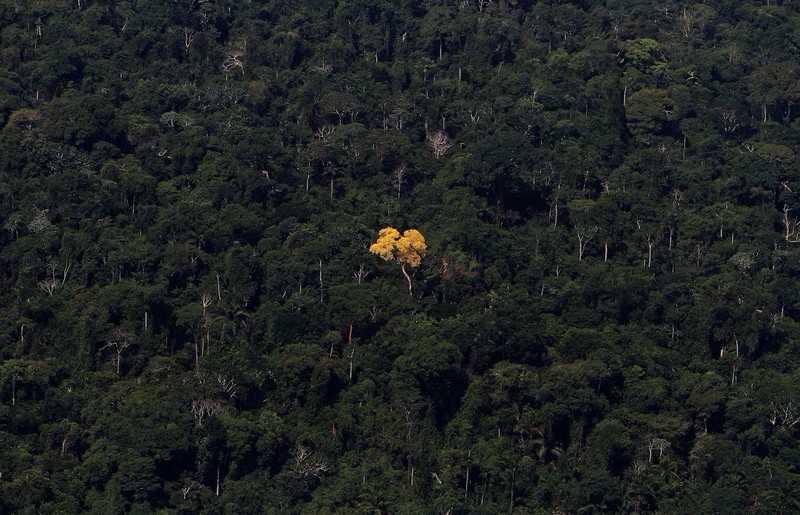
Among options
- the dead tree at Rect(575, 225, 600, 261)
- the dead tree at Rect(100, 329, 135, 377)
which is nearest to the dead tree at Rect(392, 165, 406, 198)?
the dead tree at Rect(575, 225, 600, 261)

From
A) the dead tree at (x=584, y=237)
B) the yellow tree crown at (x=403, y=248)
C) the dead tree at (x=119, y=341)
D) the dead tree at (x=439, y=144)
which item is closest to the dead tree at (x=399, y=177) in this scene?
the dead tree at (x=439, y=144)

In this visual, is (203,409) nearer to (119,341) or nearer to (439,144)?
(119,341)

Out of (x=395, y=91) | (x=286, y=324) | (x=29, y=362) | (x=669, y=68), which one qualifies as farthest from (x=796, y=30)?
(x=29, y=362)

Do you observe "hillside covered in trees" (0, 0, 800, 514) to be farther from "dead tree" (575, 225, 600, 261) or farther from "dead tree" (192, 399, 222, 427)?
"dead tree" (575, 225, 600, 261)

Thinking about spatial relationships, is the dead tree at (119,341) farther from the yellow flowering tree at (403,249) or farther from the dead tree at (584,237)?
the dead tree at (584,237)

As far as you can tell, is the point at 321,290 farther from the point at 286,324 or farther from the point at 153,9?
the point at 153,9

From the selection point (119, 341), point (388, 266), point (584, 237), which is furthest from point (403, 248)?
point (119, 341)
